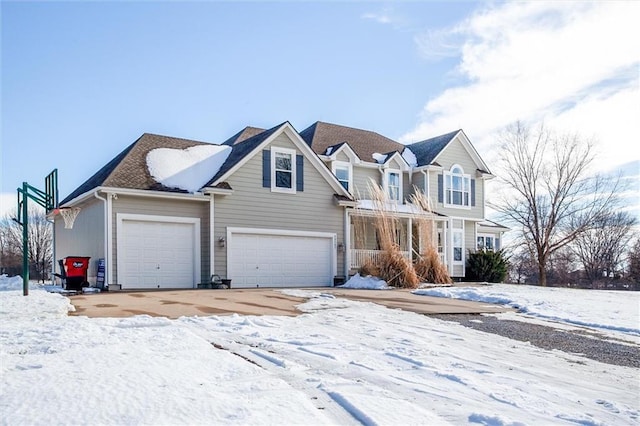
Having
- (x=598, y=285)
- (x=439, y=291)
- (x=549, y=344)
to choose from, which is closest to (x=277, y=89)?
(x=439, y=291)

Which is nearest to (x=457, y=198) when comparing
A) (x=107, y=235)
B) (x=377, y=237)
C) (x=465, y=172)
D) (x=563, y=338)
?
(x=465, y=172)

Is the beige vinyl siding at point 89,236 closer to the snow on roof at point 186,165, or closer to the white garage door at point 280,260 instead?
the snow on roof at point 186,165

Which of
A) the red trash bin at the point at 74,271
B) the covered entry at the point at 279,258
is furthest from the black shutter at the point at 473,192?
the red trash bin at the point at 74,271

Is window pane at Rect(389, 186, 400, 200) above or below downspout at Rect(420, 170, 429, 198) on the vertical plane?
below

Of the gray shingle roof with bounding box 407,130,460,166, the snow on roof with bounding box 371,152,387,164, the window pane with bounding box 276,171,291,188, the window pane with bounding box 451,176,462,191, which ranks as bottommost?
the window pane with bounding box 276,171,291,188

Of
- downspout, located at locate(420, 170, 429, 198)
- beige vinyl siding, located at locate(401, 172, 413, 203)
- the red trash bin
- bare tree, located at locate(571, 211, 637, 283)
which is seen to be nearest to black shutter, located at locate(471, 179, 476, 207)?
downspout, located at locate(420, 170, 429, 198)

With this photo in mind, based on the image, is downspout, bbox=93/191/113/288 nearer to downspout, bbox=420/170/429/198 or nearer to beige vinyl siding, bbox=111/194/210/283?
beige vinyl siding, bbox=111/194/210/283

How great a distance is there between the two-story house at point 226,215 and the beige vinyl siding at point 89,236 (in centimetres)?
3

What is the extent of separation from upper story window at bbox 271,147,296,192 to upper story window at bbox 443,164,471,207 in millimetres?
8495

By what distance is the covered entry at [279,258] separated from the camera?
1546cm

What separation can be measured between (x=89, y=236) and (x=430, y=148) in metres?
14.7

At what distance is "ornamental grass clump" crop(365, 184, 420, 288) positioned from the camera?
14.5 metres

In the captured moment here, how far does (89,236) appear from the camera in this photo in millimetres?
15305

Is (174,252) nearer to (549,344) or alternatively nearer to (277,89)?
(277,89)
